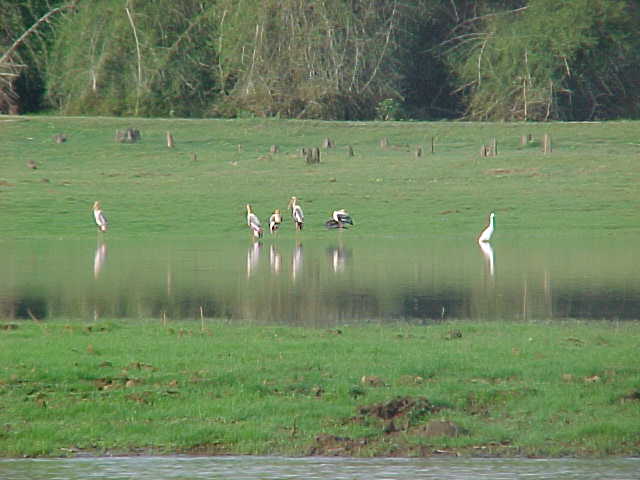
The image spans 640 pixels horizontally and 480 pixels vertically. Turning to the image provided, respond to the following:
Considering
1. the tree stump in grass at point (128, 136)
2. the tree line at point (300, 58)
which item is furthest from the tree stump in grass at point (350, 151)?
the tree line at point (300, 58)

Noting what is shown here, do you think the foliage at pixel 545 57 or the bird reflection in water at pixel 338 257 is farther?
the foliage at pixel 545 57

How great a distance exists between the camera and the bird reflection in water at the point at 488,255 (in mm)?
19219

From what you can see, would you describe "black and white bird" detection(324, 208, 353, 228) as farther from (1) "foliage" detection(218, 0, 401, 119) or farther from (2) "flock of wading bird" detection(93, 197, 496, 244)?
(1) "foliage" detection(218, 0, 401, 119)

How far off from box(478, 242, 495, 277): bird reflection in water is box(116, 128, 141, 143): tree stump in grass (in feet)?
51.6

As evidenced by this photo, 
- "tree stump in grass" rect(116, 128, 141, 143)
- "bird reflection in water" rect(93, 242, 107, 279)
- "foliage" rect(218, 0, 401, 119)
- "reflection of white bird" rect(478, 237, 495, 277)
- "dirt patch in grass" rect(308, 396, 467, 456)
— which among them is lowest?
"reflection of white bird" rect(478, 237, 495, 277)

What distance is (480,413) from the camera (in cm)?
856

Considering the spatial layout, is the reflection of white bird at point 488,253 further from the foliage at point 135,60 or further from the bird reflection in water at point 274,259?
the foliage at point 135,60

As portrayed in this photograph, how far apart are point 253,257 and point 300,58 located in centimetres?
2313

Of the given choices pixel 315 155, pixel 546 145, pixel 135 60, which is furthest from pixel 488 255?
pixel 135 60

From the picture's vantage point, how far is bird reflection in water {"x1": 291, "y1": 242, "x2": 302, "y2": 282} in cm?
1844

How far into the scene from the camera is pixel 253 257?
70.6ft

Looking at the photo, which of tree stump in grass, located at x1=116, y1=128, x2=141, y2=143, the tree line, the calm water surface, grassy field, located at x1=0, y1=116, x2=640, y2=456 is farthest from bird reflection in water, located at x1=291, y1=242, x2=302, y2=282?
the tree line

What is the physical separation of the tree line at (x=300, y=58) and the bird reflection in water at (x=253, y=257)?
774 inches

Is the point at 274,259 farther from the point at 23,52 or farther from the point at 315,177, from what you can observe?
the point at 23,52
